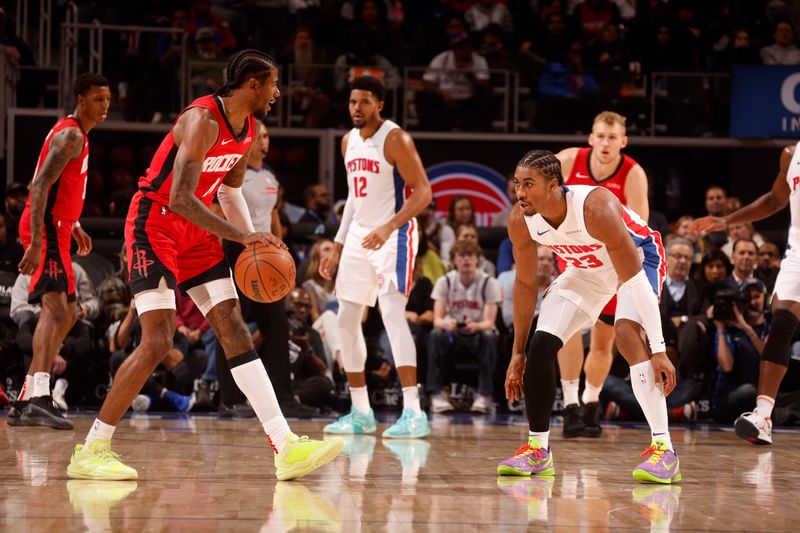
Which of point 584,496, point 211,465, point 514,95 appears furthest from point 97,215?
point 584,496

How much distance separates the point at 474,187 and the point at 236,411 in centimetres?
511

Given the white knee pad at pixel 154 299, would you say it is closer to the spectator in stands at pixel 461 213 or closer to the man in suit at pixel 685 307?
the man in suit at pixel 685 307

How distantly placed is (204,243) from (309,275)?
4399 mm

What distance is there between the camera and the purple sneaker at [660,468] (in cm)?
466

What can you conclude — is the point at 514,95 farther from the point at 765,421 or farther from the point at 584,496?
the point at 584,496

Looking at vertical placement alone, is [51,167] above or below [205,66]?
below

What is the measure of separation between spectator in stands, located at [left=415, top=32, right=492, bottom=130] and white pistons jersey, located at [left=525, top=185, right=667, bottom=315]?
6673mm

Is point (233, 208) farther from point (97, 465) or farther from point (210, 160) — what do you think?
point (97, 465)

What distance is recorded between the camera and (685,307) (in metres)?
8.74

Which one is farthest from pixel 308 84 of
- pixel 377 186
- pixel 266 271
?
pixel 266 271

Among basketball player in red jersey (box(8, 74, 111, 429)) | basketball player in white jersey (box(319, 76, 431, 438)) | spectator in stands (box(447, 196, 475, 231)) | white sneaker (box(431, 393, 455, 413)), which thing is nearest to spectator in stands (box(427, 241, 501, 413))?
white sneaker (box(431, 393, 455, 413))

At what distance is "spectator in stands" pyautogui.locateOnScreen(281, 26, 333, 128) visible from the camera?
38.4 ft

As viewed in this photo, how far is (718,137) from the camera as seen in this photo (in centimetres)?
1239

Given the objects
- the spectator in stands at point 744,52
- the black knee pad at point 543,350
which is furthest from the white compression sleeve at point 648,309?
the spectator in stands at point 744,52
